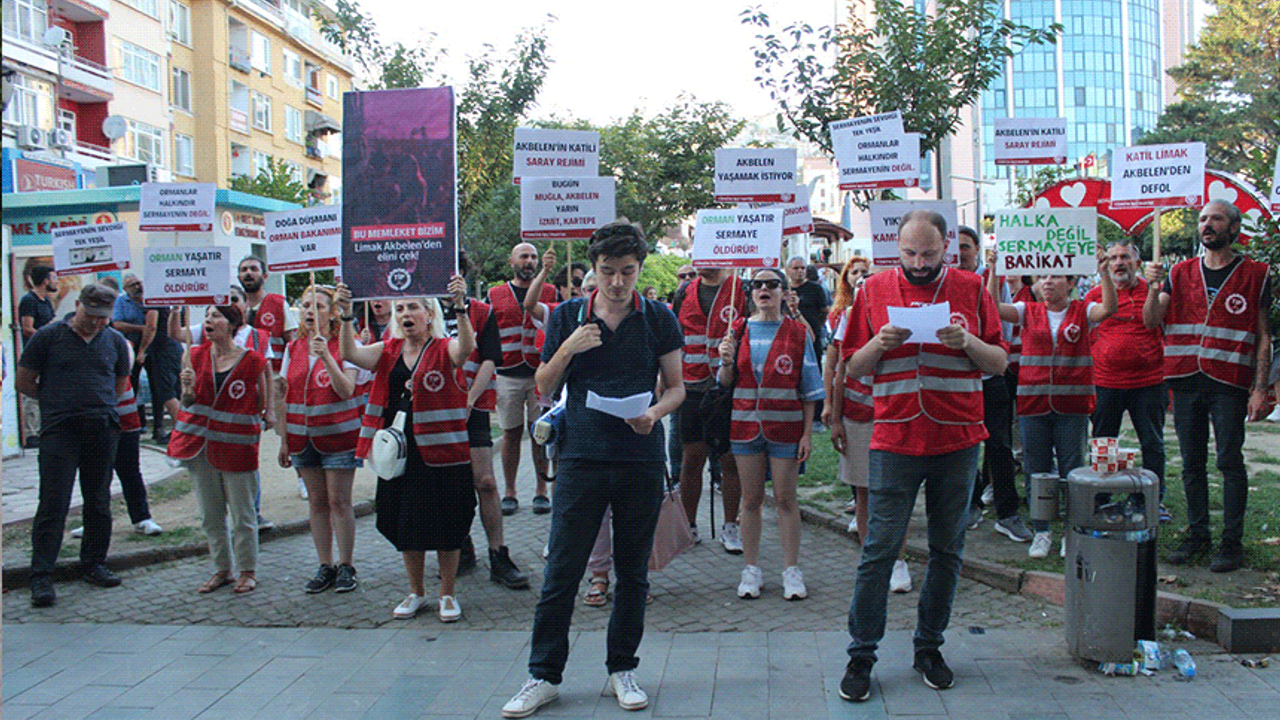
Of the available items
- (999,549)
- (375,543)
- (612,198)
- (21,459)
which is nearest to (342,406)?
(375,543)

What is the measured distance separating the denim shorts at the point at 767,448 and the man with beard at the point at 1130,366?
226cm

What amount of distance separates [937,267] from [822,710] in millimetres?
2030

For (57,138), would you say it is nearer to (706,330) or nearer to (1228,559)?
(706,330)

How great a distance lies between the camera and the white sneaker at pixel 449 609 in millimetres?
6113

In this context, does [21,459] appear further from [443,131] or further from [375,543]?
[443,131]

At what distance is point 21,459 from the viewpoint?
12.4m

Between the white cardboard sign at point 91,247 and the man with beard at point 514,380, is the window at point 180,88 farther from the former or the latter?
the man with beard at point 514,380

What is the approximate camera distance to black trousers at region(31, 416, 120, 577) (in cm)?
682

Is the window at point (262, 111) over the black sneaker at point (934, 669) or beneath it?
over

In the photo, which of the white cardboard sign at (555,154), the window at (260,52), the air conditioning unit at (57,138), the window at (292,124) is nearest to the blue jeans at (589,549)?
the white cardboard sign at (555,154)

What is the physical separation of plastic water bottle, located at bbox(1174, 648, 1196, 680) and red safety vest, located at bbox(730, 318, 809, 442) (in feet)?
7.45

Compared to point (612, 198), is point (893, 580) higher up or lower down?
lower down

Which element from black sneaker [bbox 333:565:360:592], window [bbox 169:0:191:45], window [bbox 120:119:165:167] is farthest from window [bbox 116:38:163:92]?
black sneaker [bbox 333:565:360:592]

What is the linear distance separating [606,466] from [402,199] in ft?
7.57
